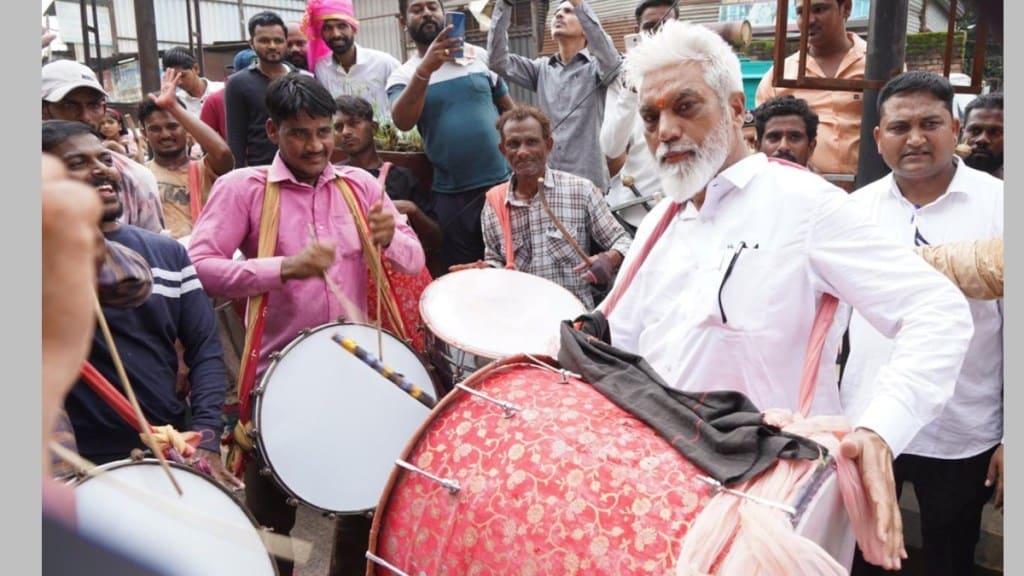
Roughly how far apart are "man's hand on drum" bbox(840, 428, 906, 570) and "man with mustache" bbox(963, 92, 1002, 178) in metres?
2.23

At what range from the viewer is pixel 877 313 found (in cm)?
189

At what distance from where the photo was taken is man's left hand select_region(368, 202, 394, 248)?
3035 millimetres

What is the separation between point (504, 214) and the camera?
396cm

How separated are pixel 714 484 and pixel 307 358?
147 cm

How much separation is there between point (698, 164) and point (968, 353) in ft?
3.50

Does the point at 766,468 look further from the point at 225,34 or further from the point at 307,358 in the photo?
the point at 225,34

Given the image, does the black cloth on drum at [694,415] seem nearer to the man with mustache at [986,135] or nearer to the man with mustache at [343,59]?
the man with mustache at [986,135]

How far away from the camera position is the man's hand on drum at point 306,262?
2.83m

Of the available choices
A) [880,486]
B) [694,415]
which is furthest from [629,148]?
[880,486]

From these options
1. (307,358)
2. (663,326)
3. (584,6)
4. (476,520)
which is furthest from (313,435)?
(584,6)

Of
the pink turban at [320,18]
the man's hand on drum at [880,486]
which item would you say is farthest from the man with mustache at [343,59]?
the man's hand on drum at [880,486]

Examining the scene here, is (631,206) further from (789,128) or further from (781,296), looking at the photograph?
(781,296)

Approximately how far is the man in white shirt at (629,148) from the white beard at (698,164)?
213 cm

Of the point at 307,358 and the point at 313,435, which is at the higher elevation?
the point at 307,358
